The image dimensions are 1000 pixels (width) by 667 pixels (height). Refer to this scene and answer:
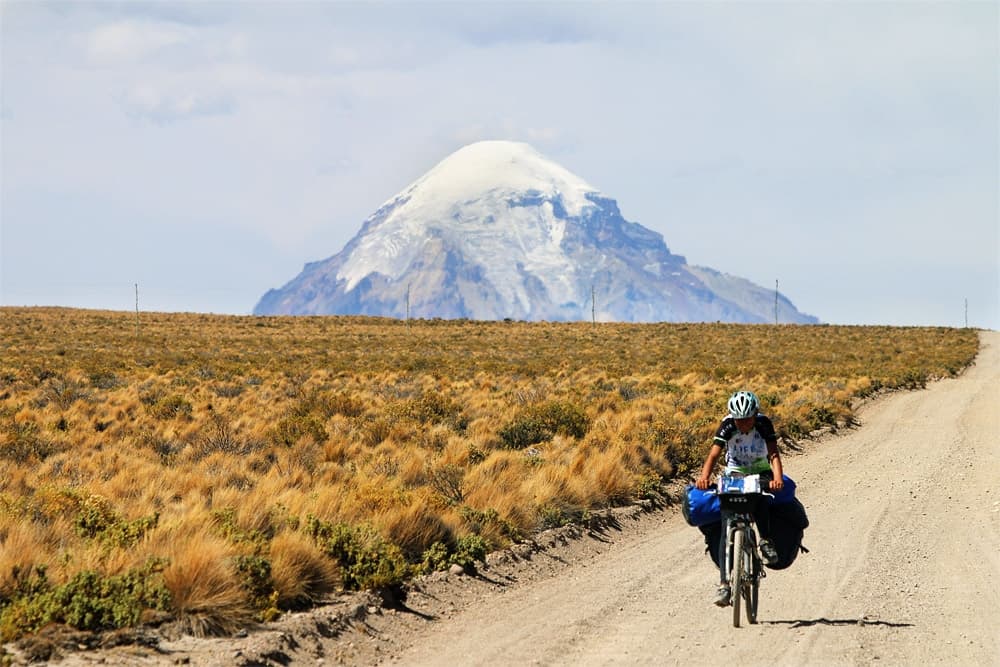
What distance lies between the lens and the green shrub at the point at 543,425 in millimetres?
18375

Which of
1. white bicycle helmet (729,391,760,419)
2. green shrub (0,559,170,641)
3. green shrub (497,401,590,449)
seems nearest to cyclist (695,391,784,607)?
white bicycle helmet (729,391,760,419)

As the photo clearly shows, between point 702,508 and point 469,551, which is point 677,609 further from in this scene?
point 469,551

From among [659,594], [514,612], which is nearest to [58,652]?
[514,612]

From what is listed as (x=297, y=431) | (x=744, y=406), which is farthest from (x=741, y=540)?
(x=297, y=431)

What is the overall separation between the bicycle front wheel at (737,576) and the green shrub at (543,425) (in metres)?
10.3

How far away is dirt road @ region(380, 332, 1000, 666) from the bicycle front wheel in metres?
0.18

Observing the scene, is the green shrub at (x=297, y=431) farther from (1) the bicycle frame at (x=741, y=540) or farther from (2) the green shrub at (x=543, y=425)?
(1) the bicycle frame at (x=741, y=540)

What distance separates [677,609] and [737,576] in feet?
3.51

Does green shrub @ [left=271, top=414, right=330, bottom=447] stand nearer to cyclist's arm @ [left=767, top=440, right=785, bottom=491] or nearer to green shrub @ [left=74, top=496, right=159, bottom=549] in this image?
green shrub @ [left=74, top=496, right=159, bottom=549]

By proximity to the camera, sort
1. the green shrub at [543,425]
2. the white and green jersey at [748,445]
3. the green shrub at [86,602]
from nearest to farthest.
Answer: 1. the green shrub at [86,602]
2. the white and green jersey at [748,445]
3. the green shrub at [543,425]

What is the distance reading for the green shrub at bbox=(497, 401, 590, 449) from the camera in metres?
18.4

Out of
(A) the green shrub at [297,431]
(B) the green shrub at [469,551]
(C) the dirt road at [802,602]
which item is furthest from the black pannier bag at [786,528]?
(A) the green shrub at [297,431]

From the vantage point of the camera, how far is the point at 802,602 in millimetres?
8617

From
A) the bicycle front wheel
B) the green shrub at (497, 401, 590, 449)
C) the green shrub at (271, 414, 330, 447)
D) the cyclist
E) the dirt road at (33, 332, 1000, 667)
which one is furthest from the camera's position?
the green shrub at (497, 401, 590, 449)
